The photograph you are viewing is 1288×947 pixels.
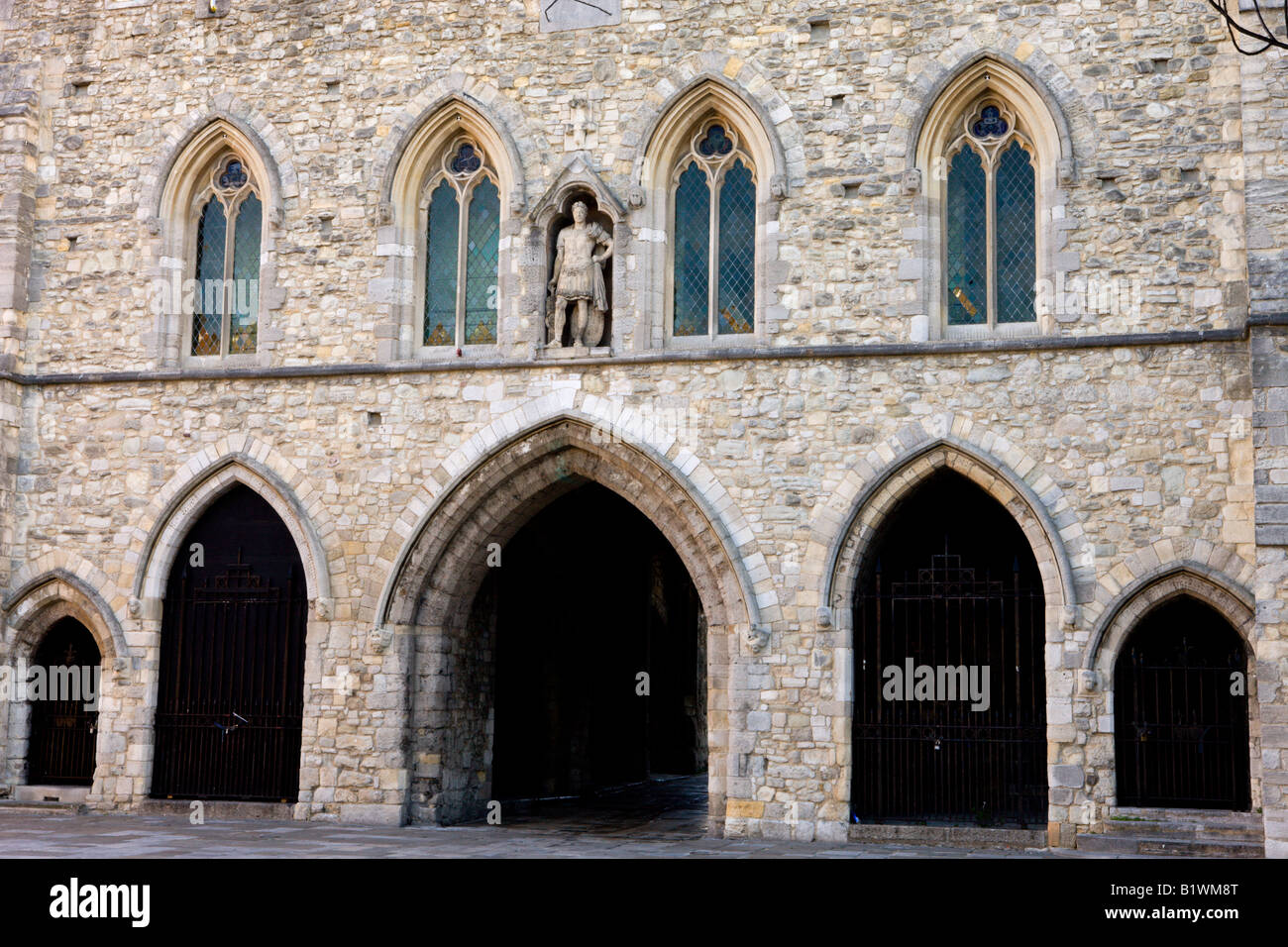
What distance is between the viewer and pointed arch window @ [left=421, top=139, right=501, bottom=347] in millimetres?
14125

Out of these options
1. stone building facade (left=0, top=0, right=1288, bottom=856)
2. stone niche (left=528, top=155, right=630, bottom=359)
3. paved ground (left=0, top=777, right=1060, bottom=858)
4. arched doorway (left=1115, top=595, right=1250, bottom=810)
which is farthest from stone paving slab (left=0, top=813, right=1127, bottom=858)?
stone niche (left=528, top=155, right=630, bottom=359)

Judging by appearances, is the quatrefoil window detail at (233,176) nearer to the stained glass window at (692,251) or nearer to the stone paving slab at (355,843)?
the stained glass window at (692,251)

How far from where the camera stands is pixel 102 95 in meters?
15.0

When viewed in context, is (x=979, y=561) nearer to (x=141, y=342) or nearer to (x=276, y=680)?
(x=276, y=680)

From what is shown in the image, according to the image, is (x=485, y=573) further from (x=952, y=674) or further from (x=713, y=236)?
(x=952, y=674)

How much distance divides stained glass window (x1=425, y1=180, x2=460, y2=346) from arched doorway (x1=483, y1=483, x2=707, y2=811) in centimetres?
209

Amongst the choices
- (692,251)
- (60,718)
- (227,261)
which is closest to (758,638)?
(692,251)

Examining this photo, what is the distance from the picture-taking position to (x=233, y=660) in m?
14.2

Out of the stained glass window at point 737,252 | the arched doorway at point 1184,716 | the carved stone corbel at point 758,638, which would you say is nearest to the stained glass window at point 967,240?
the stained glass window at point 737,252

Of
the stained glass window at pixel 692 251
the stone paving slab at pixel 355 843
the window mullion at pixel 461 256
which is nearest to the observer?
the stone paving slab at pixel 355 843

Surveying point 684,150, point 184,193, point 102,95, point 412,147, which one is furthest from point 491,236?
point 102,95

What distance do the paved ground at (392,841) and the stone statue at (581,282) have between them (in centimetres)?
430

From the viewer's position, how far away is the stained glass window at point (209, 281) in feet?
48.2

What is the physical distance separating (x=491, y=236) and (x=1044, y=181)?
16.3 feet
